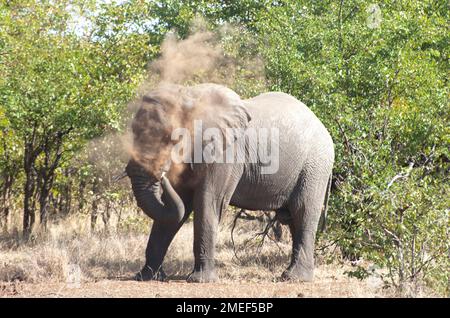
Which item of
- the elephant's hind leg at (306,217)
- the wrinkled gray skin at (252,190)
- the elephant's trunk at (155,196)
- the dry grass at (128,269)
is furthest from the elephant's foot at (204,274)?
the elephant's hind leg at (306,217)

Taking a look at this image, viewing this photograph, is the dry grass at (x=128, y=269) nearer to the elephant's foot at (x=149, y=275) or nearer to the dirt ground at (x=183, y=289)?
the dirt ground at (x=183, y=289)

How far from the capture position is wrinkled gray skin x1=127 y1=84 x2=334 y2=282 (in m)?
11.0

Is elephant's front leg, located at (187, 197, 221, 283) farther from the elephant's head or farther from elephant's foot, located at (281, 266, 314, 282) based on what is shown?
elephant's foot, located at (281, 266, 314, 282)

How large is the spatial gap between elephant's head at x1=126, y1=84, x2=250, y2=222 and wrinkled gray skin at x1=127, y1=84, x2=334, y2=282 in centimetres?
2

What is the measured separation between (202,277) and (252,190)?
1.53m

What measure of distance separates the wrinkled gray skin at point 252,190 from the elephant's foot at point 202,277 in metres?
0.01

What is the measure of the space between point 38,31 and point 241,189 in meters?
8.63

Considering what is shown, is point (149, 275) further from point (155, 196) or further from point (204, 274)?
point (155, 196)

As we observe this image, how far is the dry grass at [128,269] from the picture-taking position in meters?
9.84

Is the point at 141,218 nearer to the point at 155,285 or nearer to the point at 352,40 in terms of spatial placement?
the point at 352,40

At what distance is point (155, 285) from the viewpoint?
10.5 m

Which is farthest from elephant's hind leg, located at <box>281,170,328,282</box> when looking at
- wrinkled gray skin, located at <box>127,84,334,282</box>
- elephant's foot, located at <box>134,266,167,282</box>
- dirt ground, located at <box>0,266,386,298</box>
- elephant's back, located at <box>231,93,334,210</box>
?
elephant's foot, located at <box>134,266,167,282</box>
